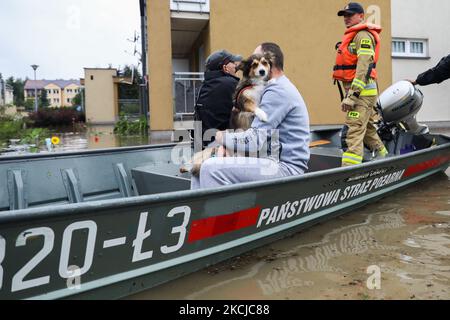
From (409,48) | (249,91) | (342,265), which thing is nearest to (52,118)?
(409,48)

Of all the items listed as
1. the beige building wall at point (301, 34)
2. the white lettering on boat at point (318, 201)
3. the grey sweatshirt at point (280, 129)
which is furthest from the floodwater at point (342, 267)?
the beige building wall at point (301, 34)

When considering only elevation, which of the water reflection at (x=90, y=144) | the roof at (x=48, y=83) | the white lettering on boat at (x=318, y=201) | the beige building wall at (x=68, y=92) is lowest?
the white lettering on boat at (x=318, y=201)

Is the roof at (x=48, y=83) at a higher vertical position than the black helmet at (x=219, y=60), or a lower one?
higher

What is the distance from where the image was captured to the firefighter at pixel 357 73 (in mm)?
4762

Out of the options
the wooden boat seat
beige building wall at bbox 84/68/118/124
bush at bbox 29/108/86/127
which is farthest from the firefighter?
beige building wall at bbox 84/68/118/124

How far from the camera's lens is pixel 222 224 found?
9.76ft

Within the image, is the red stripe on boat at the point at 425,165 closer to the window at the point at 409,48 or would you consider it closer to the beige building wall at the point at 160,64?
the beige building wall at the point at 160,64

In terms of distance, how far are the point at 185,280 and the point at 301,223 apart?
135cm

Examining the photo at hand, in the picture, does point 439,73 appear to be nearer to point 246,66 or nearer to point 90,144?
point 246,66

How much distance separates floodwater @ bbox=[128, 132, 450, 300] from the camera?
276cm

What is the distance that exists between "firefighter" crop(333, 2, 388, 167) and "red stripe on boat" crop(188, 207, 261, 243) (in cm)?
211

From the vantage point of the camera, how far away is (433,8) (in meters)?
15.5

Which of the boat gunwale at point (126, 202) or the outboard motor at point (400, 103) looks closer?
the boat gunwale at point (126, 202)

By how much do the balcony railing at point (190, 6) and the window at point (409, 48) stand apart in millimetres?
7268
